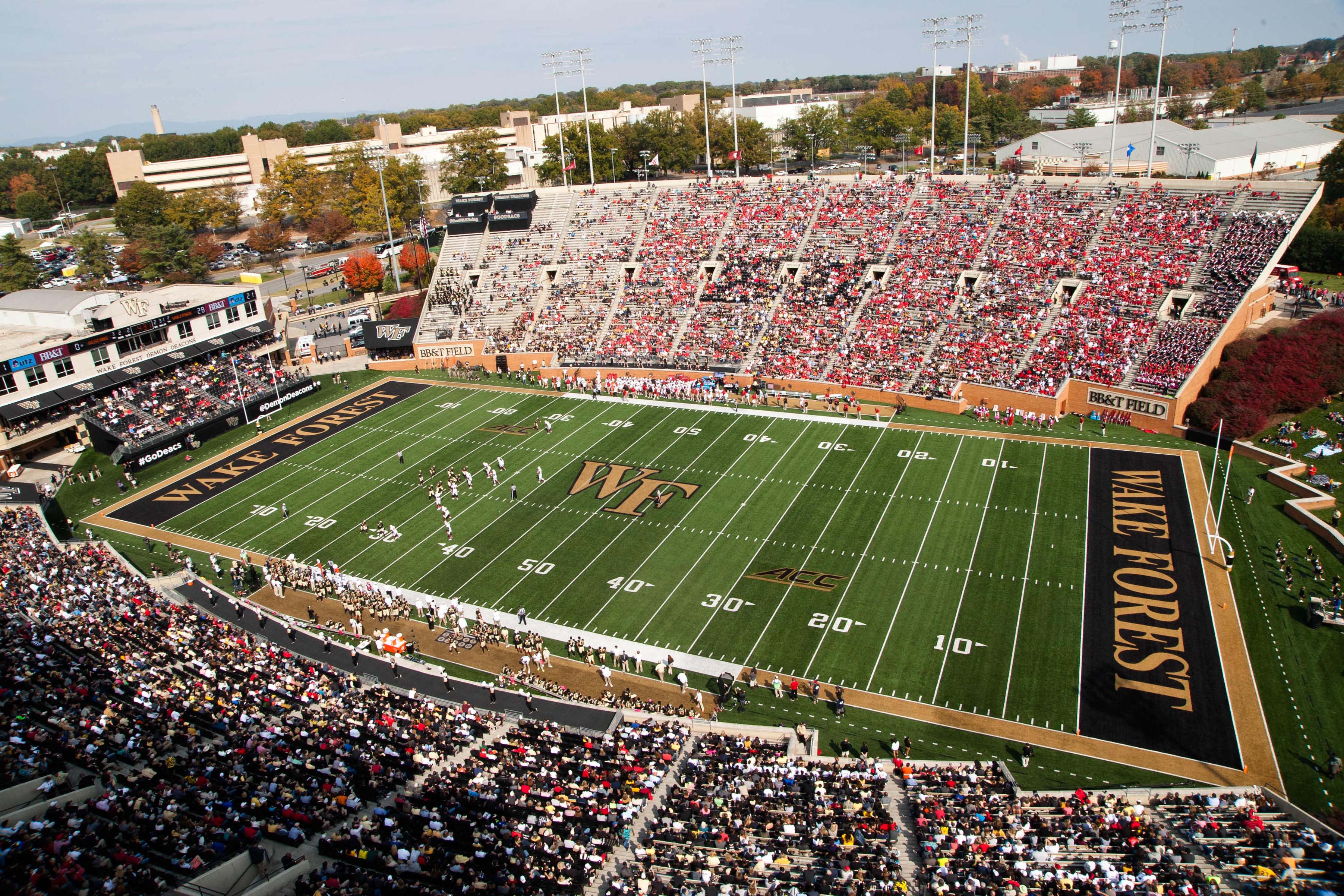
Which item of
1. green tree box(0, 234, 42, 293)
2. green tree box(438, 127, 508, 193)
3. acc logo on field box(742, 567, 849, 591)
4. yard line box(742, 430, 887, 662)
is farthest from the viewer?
green tree box(438, 127, 508, 193)

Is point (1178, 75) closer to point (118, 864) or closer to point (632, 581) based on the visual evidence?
point (632, 581)

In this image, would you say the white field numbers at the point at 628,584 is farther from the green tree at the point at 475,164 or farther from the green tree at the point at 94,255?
the green tree at the point at 94,255

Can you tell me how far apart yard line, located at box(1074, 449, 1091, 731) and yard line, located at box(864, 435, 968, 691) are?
3874mm

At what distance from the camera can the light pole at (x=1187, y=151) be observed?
66.3 meters

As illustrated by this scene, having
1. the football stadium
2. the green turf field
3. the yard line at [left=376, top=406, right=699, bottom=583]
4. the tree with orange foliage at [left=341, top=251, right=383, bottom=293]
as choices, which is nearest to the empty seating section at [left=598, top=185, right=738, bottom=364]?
the football stadium

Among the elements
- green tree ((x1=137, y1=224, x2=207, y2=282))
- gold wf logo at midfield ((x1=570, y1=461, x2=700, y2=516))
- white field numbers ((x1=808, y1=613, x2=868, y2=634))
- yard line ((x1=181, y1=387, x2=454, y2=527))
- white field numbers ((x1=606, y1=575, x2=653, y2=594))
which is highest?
green tree ((x1=137, y1=224, x2=207, y2=282))

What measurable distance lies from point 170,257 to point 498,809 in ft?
289

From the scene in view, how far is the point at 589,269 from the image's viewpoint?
202 ft

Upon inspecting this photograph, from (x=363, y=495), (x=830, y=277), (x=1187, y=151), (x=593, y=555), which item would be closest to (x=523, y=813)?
(x=593, y=555)

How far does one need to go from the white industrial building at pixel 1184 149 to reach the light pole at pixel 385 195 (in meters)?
54.5

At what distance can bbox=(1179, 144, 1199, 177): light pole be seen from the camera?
2611 inches

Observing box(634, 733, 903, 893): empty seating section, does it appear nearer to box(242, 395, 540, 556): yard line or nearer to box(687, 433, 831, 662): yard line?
box(687, 433, 831, 662): yard line

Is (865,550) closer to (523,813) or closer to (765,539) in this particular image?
(765,539)

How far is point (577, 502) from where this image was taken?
125 ft
